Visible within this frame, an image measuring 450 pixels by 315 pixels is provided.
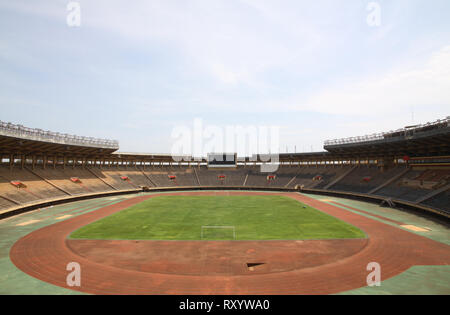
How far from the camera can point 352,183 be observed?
49.8 m

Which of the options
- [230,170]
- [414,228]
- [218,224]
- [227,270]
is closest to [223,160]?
[230,170]

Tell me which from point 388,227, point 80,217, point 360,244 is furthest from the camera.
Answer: point 80,217

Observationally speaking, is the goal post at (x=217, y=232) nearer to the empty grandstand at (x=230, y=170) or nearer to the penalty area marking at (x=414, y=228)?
the penalty area marking at (x=414, y=228)

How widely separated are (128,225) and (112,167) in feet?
141

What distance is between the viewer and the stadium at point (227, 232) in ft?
41.6

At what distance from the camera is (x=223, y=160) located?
73625mm

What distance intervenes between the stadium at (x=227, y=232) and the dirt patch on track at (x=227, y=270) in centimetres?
8

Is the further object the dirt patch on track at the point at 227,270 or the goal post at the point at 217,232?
the goal post at the point at 217,232

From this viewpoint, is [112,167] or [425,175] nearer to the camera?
[425,175]

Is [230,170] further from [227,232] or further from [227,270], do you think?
[227,270]

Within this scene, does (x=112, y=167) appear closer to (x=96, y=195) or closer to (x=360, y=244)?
(x=96, y=195)

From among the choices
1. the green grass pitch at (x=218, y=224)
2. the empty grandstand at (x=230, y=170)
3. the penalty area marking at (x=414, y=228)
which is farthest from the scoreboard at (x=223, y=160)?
the penalty area marking at (x=414, y=228)
